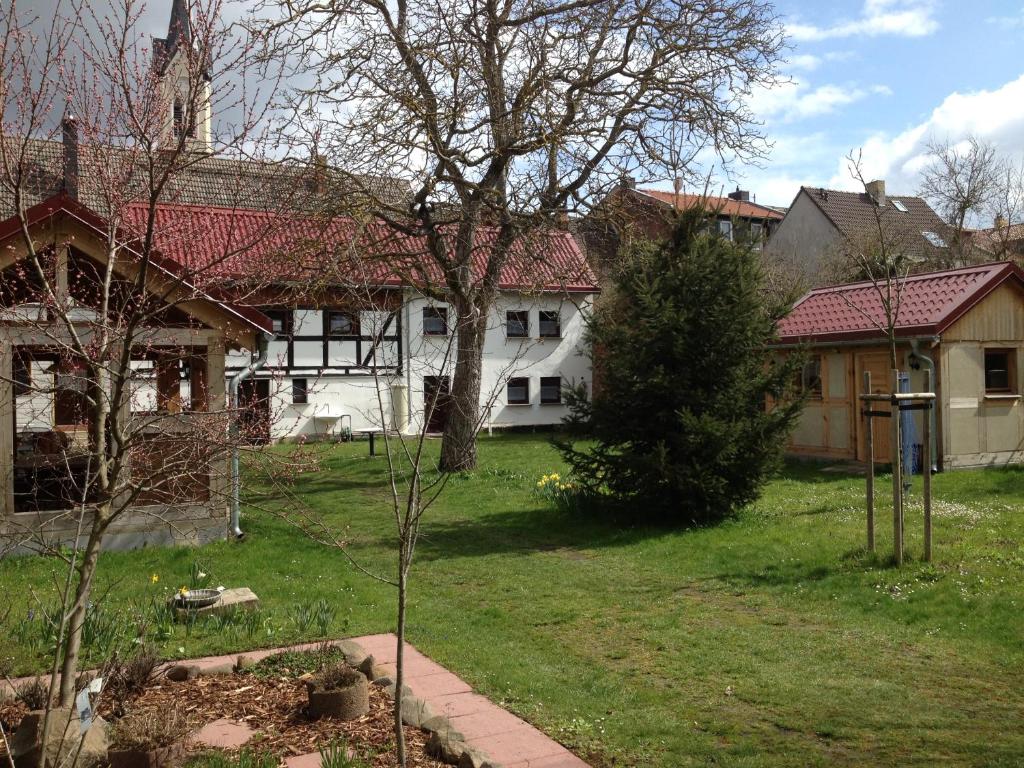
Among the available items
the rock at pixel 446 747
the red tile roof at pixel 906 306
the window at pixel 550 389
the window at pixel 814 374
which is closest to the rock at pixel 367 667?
the rock at pixel 446 747

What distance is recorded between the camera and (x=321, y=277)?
48.3 feet

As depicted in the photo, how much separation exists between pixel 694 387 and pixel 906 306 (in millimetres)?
8089

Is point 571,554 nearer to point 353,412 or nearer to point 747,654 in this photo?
point 747,654

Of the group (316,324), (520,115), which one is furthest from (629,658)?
(316,324)

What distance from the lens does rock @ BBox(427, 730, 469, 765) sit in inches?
182

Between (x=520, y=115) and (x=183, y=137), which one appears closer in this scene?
(x=183, y=137)

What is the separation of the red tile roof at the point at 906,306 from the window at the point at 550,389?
13058 millimetres

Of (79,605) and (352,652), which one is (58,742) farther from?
(352,652)

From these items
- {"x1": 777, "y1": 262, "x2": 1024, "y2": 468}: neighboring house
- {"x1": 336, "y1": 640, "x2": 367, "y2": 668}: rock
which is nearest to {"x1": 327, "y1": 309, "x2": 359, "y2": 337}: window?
{"x1": 777, "y1": 262, "x2": 1024, "y2": 468}: neighboring house

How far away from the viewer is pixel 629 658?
687 centimetres

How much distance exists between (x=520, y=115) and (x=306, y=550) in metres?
9.36

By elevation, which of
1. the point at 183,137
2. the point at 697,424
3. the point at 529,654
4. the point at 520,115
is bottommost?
the point at 529,654

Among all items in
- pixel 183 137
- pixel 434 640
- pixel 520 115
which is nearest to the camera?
pixel 183 137

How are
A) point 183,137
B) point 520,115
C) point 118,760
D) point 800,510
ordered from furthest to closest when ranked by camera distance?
point 520,115, point 800,510, point 118,760, point 183,137
